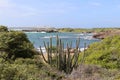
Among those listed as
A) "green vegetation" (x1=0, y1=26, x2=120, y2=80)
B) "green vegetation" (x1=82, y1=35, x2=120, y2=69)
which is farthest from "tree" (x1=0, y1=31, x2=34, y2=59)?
"green vegetation" (x1=82, y1=35, x2=120, y2=69)

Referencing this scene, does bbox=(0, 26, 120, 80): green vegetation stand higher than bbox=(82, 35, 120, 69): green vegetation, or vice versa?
bbox=(0, 26, 120, 80): green vegetation

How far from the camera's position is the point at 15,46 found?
18.3 metres

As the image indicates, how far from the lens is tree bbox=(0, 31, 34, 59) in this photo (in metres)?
17.8

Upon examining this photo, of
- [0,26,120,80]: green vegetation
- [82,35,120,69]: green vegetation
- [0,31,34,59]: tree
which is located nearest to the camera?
[0,26,120,80]: green vegetation

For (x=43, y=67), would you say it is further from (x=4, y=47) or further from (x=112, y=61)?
(x=112, y=61)

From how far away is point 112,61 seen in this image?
23.1m

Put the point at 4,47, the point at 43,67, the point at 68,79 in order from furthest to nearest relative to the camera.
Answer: the point at 4,47, the point at 43,67, the point at 68,79

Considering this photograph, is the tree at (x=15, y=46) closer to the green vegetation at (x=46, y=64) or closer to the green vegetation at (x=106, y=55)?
the green vegetation at (x=46, y=64)

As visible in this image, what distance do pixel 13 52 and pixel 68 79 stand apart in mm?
4299

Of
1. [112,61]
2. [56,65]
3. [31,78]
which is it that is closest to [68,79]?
[31,78]

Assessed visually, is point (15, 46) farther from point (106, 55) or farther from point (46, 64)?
point (106, 55)

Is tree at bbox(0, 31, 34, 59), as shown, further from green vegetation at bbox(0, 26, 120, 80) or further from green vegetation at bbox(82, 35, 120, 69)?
green vegetation at bbox(82, 35, 120, 69)

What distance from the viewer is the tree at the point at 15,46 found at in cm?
1775

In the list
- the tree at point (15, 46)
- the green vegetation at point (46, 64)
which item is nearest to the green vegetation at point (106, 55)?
the green vegetation at point (46, 64)
